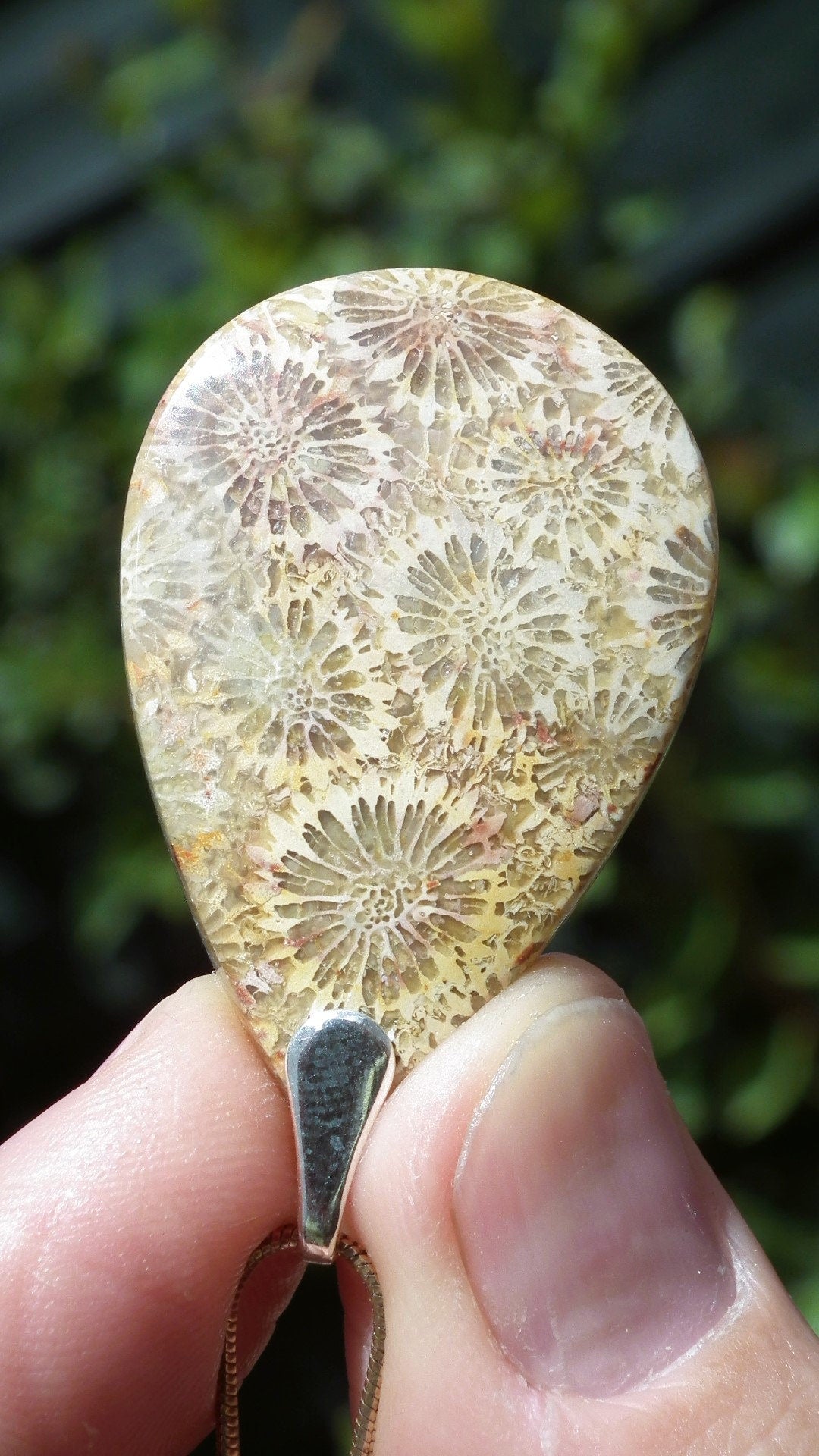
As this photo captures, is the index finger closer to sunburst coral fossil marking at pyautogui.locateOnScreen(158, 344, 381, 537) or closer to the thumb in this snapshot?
the thumb

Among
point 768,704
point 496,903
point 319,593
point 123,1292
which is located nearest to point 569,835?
point 496,903

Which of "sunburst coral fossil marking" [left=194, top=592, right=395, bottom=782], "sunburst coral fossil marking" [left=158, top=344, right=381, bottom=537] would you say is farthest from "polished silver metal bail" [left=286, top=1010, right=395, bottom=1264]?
"sunburst coral fossil marking" [left=158, top=344, right=381, bottom=537]

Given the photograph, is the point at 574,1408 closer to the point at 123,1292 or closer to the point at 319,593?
the point at 123,1292

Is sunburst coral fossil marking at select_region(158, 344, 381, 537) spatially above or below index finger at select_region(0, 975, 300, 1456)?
above

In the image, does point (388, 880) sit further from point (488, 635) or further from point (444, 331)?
point (444, 331)

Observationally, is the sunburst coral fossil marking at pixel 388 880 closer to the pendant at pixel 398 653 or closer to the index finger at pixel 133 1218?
the pendant at pixel 398 653

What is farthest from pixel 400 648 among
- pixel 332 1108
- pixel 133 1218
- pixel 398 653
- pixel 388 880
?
pixel 133 1218
